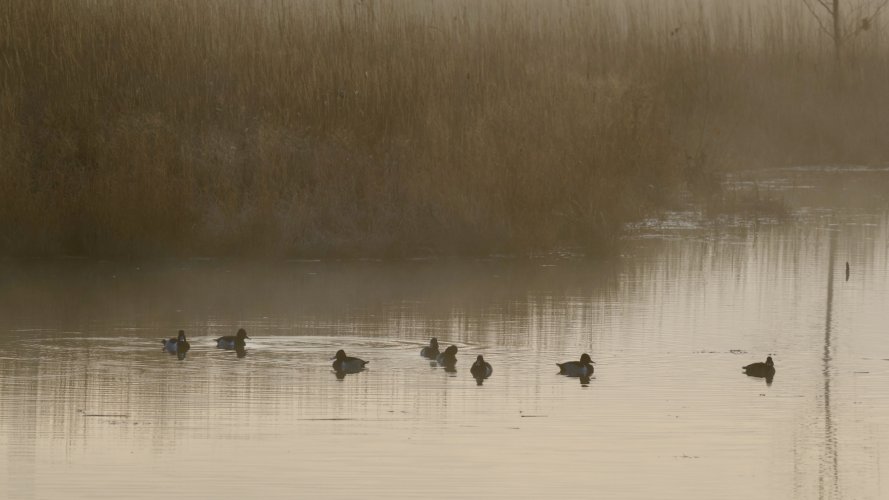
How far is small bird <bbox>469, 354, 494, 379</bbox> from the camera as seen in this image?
11.7 meters

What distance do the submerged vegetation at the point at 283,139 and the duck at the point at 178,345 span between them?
5094mm

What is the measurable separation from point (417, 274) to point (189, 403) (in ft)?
21.3

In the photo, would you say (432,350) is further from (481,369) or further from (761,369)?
(761,369)

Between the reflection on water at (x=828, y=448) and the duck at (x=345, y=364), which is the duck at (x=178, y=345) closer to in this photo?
the duck at (x=345, y=364)

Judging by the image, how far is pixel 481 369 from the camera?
11.7m

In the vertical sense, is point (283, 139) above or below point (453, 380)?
above

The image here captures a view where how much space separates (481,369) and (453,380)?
0.61 ft

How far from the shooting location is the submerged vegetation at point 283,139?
17719mm

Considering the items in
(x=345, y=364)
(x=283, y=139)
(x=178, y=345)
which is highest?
(x=283, y=139)

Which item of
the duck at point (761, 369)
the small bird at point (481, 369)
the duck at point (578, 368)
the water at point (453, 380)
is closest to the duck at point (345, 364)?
the water at point (453, 380)

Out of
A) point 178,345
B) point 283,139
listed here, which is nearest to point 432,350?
point 178,345

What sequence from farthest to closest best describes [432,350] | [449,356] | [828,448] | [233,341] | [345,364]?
[233,341], [432,350], [449,356], [345,364], [828,448]

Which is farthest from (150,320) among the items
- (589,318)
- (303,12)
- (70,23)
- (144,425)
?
(303,12)

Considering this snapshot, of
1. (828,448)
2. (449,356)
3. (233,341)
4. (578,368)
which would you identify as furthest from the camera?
(233,341)
